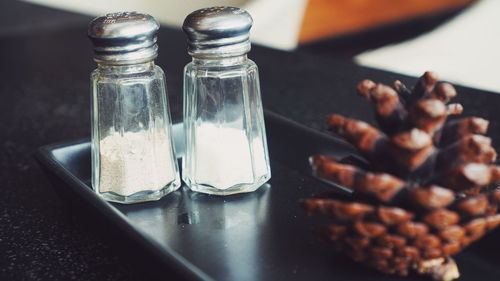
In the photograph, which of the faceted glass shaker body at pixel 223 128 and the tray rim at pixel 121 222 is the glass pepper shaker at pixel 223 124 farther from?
the tray rim at pixel 121 222

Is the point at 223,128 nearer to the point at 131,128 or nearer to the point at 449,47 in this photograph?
the point at 131,128

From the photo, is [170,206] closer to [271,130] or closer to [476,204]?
[271,130]

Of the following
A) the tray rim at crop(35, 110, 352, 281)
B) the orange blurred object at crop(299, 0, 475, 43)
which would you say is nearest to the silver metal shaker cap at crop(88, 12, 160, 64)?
the tray rim at crop(35, 110, 352, 281)

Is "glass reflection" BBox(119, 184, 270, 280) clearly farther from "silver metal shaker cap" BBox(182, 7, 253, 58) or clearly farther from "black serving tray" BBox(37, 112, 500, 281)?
"silver metal shaker cap" BBox(182, 7, 253, 58)

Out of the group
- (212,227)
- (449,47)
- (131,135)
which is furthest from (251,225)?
(449,47)

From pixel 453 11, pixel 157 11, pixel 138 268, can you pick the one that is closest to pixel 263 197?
pixel 138 268

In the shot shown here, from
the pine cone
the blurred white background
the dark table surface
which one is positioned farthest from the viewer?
the blurred white background

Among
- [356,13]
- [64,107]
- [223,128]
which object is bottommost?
[356,13]

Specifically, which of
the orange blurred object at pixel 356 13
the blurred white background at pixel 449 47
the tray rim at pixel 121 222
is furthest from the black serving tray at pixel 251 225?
the orange blurred object at pixel 356 13
